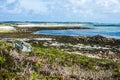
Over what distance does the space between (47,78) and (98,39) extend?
181 feet

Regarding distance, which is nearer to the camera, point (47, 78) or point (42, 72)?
point (47, 78)

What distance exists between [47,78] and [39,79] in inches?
23.4

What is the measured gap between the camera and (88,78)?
30.2 feet

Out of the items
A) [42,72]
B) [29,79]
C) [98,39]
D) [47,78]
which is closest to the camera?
[29,79]

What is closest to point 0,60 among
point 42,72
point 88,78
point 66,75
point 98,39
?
point 42,72

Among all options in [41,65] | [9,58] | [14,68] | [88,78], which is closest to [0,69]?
[14,68]

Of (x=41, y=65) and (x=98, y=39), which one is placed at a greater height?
(x=41, y=65)

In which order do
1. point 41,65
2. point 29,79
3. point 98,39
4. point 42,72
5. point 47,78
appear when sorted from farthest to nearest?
point 98,39 < point 41,65 < point 42,72 < point 47,78 < point 29,79

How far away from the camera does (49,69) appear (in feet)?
31.1

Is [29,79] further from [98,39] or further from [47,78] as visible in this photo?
[98,39]

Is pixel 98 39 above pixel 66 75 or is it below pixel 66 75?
below

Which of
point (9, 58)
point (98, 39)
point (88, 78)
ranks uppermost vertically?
point (9, 58)

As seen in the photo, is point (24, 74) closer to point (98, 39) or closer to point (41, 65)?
point (41, 65)

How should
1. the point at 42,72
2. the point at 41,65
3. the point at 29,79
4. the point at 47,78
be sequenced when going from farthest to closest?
the point at 41,65
the point at 42,72
the point at 47,78
the point at 29,79
